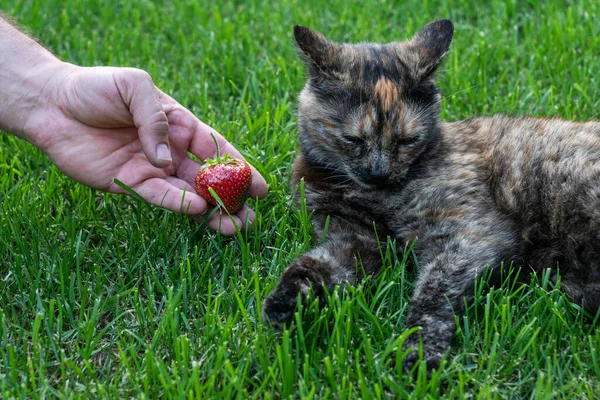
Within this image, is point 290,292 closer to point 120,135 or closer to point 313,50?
point 313,50

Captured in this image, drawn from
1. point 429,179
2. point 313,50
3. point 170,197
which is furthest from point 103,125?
point 429,179

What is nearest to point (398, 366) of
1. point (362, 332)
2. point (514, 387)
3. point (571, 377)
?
point (362, 332)

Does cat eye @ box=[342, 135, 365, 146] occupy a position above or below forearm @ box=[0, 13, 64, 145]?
above

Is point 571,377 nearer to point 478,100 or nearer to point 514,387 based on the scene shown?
point 514,387

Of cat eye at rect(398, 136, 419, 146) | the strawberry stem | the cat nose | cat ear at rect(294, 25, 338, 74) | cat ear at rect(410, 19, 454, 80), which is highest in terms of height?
cat ear at rect(410, 19, 454, 80)

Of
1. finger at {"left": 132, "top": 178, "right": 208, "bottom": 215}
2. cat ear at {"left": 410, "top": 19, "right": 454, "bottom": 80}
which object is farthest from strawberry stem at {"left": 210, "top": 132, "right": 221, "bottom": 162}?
cat ear at {"left": 410, "top": 19, "right": 454, "bottom": 80}

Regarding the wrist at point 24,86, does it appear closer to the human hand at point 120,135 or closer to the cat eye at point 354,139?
the human hand at point 120,135

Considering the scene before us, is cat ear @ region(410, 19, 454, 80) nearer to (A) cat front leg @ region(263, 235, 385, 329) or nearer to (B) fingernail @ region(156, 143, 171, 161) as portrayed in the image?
(A) cat front leg @ region(263, 235, 385, 329)

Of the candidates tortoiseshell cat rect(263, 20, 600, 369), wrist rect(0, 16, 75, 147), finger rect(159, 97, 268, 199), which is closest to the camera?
tortoiseshell cat rect(263, 20, 600, 369)
